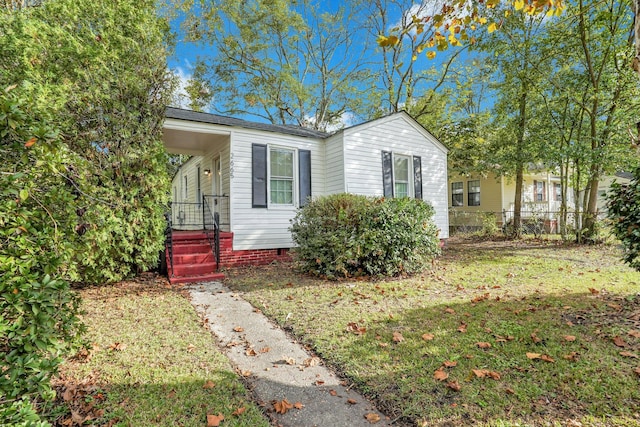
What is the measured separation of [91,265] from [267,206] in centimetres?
416

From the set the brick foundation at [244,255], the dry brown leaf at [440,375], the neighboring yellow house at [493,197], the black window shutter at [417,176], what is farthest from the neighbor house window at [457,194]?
the dry brown leaf at [440,375]

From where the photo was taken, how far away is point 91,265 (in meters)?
5.32

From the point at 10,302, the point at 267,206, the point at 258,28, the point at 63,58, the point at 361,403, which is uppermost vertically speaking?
the point at 258,28

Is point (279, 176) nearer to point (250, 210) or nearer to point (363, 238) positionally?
point (250, 210)

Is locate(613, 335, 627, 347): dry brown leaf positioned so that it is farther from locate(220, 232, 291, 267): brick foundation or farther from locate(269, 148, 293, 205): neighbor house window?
locate(269, 148, 293, 205): neighbor house window

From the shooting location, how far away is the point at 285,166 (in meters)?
8.93

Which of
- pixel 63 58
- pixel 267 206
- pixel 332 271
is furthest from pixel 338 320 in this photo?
pixel 63 58

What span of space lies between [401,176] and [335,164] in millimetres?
2523

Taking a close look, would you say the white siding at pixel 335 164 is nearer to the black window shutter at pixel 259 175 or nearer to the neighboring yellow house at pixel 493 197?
the black window shutter at pixel 259 175

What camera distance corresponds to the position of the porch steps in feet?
21.4

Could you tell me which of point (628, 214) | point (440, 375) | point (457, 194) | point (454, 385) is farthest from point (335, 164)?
point (457, 194)

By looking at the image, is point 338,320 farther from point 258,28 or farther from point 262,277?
point 258,28

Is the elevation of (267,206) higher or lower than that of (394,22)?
lower

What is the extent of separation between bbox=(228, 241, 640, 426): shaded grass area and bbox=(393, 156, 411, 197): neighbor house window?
4268mm
